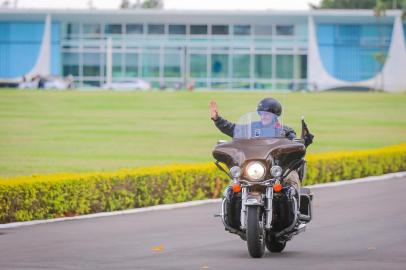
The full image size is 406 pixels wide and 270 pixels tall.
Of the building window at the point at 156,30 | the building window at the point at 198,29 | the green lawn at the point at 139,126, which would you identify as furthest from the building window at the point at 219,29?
the green lawn at the point at 139,126

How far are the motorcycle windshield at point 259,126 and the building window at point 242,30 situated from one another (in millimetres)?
78246

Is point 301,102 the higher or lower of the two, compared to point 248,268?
lower

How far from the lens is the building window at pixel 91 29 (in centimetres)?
9078

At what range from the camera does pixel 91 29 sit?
9094 cm

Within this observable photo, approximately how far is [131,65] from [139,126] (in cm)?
4977

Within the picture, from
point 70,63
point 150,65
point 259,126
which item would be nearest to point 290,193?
point 259,126

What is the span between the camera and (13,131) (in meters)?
38.1

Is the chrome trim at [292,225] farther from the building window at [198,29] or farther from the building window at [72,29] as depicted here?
the building window at [72,29]

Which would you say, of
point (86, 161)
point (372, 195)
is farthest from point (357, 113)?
point (372, 195)

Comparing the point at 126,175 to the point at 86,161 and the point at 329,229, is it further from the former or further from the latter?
the point at 86,161

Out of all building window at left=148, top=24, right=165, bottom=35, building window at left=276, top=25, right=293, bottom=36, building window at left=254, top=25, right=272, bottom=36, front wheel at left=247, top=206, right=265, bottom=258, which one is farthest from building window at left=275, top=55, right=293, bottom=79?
front wheel at left=247, top=206, right=265, bottom=258

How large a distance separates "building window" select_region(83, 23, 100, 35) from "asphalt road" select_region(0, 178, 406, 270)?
7362cm

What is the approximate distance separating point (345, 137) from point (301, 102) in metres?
19.9

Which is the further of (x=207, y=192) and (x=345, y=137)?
(x=345, y=137)
